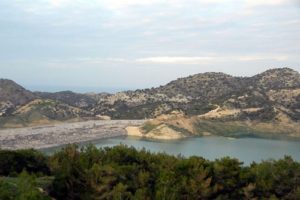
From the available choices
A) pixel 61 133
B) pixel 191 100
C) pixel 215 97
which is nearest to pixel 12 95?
pixel 61 133

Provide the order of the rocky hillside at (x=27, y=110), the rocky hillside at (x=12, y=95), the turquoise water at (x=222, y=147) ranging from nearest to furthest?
the turquoise water at (x=222, y=147)
the rocky hillside at (x=27, y=110)
the rocky hillside at (x=12, y=95)

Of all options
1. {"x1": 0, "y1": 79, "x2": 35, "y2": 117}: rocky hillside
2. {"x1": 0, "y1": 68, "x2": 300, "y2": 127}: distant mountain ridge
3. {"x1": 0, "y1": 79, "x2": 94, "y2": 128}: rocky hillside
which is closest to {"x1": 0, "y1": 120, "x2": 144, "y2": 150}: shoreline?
{"x1": 0, "y1": 79, "x2": 94, "y2": 128}: rocky hillside

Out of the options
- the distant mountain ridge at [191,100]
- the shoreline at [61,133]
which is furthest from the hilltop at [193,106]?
the shoreline at [61,133]

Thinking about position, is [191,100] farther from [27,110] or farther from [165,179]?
[165,179]

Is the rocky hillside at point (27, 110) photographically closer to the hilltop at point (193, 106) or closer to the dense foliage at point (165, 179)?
the hilltop at point (193, 106)

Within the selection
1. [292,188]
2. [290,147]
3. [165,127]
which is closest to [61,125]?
[165,127]

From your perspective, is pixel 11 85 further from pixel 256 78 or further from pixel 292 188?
pixel 292 188

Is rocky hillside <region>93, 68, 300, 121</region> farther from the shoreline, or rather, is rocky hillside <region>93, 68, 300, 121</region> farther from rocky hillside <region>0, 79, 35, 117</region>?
rocky hillside <region>0, 79, 35, 117</region>
